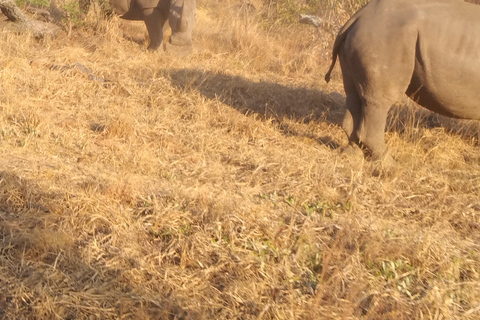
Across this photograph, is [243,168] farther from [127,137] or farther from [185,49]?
[185,49]

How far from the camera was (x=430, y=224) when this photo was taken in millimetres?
3971

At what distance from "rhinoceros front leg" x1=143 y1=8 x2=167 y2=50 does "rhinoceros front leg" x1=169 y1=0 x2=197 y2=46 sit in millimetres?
335

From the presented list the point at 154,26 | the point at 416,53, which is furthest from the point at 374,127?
the point at 154,26

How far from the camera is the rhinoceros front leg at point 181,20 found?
836cm

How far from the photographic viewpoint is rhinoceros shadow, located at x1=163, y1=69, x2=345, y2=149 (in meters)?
6.46

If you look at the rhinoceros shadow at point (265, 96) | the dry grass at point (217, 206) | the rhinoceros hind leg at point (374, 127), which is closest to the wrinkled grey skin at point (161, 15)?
the rhinoceros shadow at point (265, 96)

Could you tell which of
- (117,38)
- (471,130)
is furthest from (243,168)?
(117,38)

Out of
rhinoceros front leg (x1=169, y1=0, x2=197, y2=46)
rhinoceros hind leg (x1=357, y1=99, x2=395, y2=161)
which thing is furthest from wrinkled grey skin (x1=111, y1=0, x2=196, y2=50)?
rhinoceros hind leg (x1=357, y1=99, x2=395, y2=161)

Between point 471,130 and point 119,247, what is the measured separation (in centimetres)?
440

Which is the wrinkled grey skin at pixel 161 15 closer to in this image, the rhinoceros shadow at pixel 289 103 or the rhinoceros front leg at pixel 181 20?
the rhinoceros front leg at pixel 181 20

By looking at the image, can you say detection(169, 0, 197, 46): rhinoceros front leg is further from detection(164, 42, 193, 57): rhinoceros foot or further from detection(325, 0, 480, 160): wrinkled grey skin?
detection(325, 0, 480, 160): wrinkled grey skin

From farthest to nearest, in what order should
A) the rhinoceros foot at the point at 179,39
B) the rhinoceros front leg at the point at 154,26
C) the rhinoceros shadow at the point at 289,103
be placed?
1. the rhinoceros front leg at the point at 154,26
2. the rhinoceros foot at the point at 179,39
3. the rhinoceros shadow at the point at 289,103

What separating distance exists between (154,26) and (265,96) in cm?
295

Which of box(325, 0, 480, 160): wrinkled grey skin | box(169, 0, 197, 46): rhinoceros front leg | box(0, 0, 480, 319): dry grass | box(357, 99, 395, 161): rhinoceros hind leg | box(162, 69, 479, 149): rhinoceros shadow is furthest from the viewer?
box(169, 0, 197, 46): rhinoceros front leg
